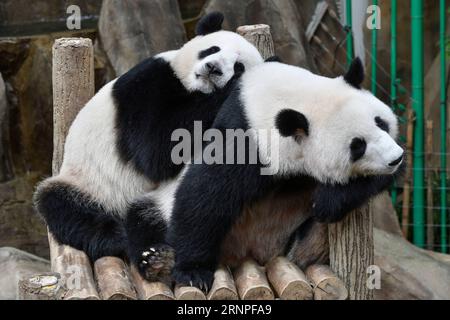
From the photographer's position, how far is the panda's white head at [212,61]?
3574mm

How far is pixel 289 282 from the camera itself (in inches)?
128

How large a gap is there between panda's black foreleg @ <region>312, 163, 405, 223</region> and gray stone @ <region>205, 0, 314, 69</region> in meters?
3.17

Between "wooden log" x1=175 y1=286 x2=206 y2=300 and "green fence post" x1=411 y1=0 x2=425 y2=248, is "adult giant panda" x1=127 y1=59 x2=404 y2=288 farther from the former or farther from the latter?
"green fence post" x1=411 y1=0 x2=425 y2=248

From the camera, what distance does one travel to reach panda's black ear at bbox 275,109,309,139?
123 inches

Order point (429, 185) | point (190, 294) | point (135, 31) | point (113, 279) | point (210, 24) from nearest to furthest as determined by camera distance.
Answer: point (190, 294) → point (113, 279) → point (210, 24) → point (429, 185) → point (135, 31)

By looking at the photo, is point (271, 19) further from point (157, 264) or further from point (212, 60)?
point (157, 264)

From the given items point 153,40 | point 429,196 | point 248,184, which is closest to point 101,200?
point 248,184

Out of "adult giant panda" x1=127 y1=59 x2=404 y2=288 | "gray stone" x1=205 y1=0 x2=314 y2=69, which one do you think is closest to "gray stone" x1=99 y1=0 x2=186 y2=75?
"gray stone" x1=205 y1=0 x2=314 y2=69

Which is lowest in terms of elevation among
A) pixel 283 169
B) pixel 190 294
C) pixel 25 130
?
pixel 190 294

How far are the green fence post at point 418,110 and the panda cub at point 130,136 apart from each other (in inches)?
92.7

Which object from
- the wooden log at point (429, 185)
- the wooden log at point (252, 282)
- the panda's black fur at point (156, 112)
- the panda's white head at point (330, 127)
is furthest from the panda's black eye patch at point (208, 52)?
the wooden log at point (429, 185)

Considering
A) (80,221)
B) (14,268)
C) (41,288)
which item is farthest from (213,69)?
(14,268)

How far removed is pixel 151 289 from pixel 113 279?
16cm

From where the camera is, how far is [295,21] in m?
6.43
